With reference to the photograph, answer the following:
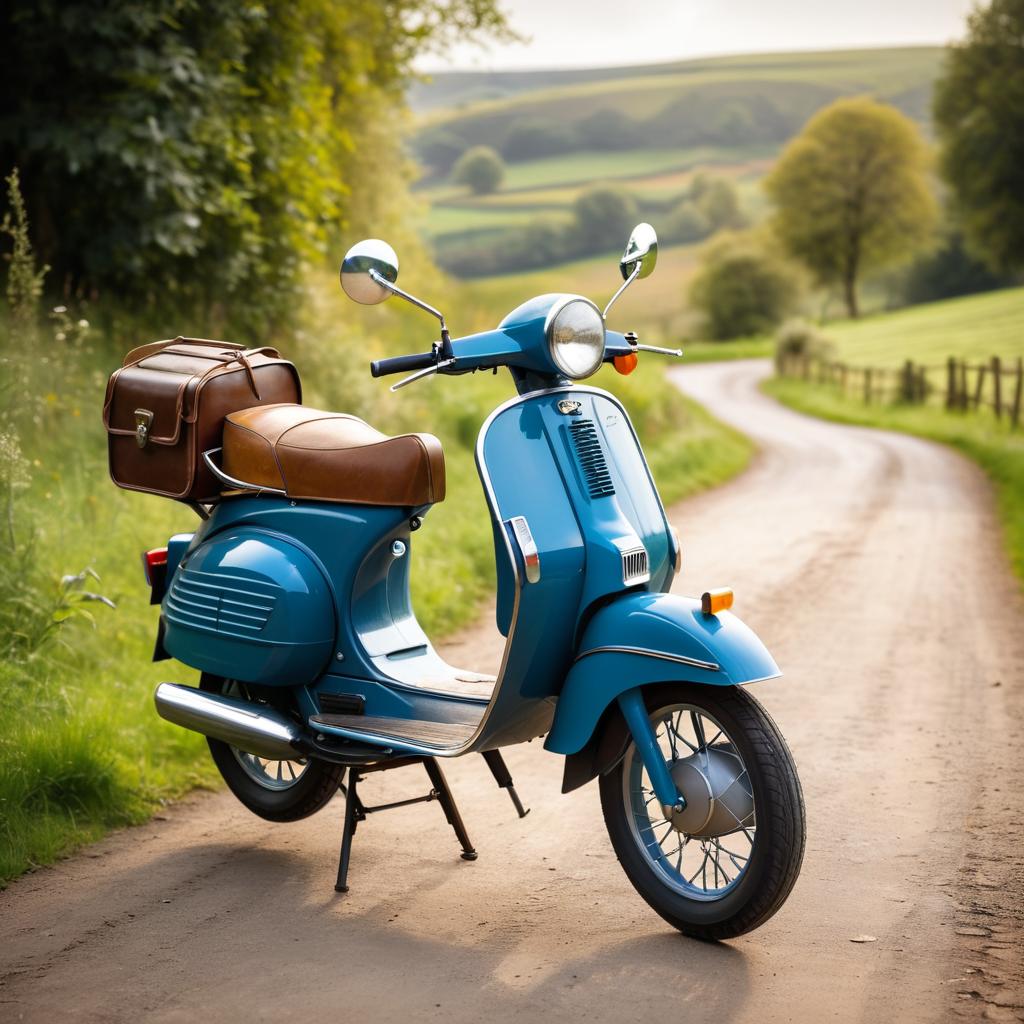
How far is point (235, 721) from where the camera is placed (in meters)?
4.13

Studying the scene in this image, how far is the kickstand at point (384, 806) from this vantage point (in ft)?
13.1

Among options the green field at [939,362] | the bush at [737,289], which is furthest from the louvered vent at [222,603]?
the bush at [737,289]

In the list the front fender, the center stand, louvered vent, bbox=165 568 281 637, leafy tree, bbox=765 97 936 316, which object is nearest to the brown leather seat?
louvered vent, bbox=165 568 281 637

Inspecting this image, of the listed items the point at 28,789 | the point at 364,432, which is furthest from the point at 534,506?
the point at 28,789

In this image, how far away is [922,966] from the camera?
3.35 metres

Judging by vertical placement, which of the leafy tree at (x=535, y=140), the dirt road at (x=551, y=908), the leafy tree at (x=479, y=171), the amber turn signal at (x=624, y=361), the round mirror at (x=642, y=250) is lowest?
the dirt road at (x=551, y=908)

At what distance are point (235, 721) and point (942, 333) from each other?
128 feet

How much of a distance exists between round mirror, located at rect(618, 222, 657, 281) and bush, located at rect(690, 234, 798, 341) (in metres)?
50.4

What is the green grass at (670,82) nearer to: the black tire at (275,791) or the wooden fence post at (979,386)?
the wooden fence post at (979,386)

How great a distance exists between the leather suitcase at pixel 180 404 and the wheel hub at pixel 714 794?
6.39 ft

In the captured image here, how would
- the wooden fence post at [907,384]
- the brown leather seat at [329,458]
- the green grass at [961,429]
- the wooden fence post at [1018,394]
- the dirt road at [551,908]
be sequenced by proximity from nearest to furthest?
the dirt road at [551,908]
the brown leather seat at [329,458]
the green grass at [961,429]
the wooden fence post at [1018,394]
the wooden fence post at [907,384]

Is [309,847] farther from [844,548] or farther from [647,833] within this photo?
[844,548]

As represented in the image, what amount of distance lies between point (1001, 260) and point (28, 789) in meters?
41.3

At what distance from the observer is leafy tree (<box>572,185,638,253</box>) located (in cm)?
3528
